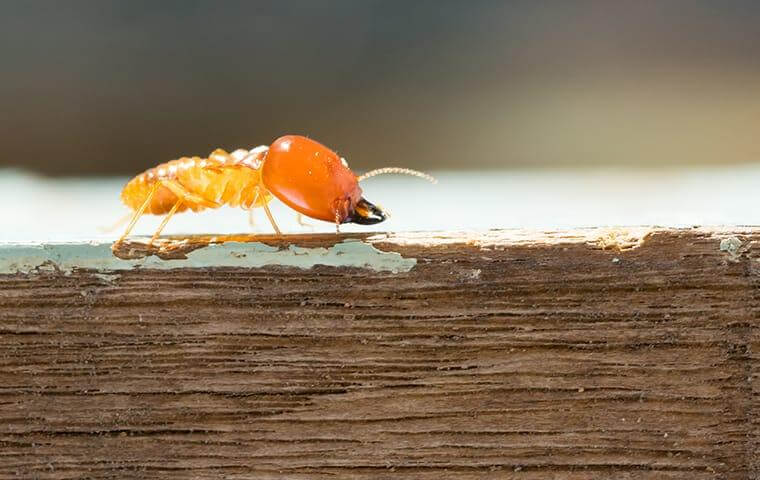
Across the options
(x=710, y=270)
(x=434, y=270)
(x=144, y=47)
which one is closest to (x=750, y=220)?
(x=710, y=270)

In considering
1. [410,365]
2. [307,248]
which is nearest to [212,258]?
[307,248]

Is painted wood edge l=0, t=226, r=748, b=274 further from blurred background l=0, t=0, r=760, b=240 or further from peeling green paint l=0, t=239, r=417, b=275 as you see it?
blurred background l=0, t=0, r=760, b=240

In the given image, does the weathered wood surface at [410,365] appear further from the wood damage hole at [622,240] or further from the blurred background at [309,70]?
the blurred background at [309,70]

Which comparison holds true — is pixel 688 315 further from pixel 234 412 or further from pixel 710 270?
pixel 234 412

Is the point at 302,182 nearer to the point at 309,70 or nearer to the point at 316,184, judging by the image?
the point at 316,184

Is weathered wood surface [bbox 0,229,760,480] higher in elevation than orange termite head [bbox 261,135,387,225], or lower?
lower

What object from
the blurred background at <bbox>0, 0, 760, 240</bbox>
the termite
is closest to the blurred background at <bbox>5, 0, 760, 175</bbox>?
the blurred background at <bbox>0, 0, 760, 240</bbox>
